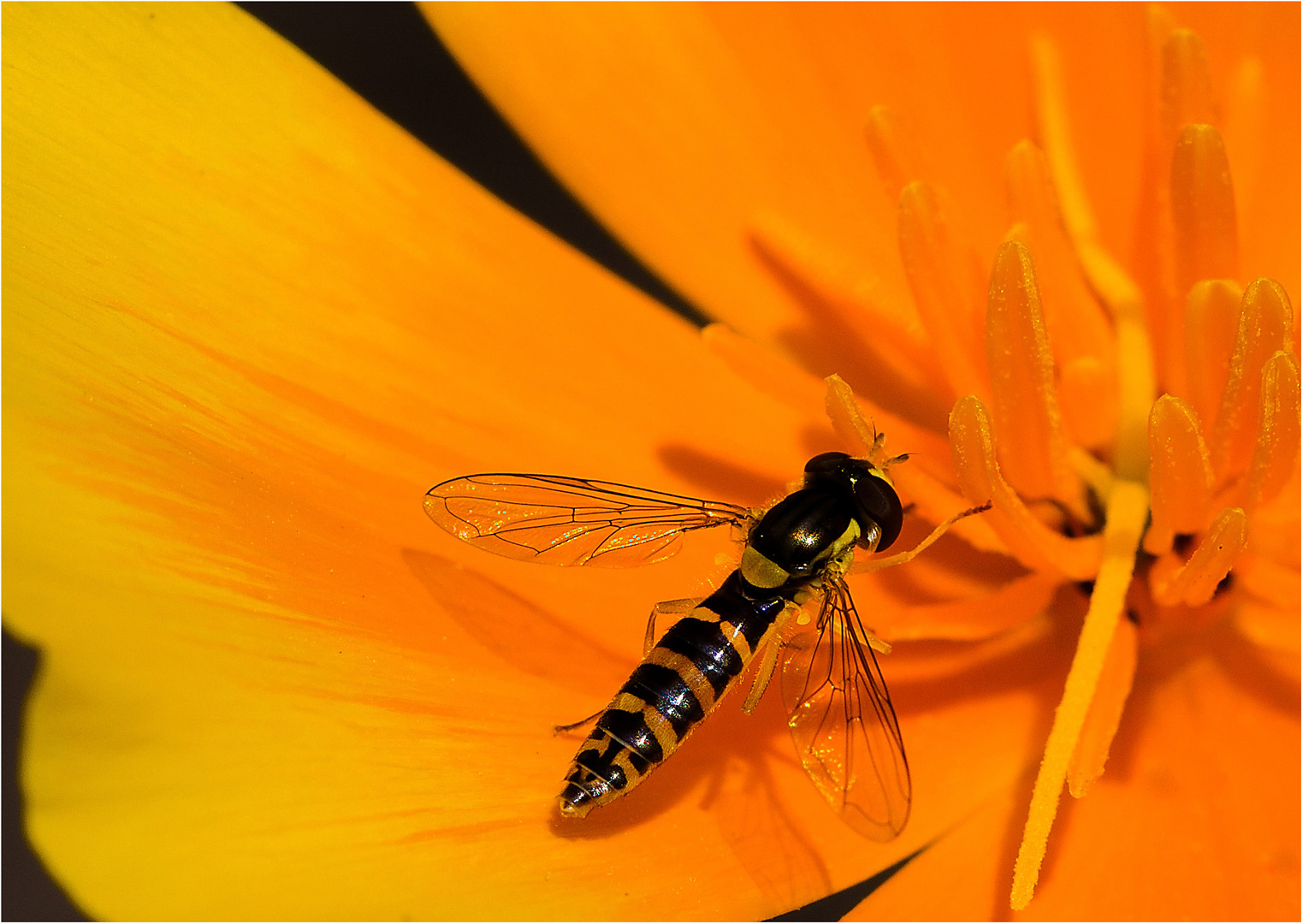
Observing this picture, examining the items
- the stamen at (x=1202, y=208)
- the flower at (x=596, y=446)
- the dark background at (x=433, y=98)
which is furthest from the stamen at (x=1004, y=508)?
the dark background at (x=433, y=98)

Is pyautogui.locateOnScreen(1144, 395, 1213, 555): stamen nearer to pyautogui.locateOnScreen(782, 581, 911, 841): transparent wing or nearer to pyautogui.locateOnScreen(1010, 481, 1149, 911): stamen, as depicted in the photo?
pyautogui.locateOnScreen(1010, 481, 1149, 911): stamen

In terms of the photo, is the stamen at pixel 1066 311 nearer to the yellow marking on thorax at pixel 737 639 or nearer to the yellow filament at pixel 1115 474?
the yellow filament at pixel 1115 474

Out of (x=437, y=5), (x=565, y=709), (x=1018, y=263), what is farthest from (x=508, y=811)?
(x=437, y=5)

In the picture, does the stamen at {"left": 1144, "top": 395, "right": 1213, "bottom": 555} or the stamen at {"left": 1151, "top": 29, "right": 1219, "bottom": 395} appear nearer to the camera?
the stamen at {"left": 1144, "top": 395, "right": 1213, "bottom": 555}

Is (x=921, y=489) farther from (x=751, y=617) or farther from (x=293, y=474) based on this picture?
(x=293, y=474)

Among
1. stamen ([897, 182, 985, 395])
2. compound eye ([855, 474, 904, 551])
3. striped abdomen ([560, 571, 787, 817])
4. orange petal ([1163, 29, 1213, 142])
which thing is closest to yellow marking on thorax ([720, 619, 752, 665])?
striped abdomen ([560, 571, 787, 817])

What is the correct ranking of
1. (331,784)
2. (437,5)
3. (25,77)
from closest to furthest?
1. (331,784)
2. (25,77)
3. (437,5)

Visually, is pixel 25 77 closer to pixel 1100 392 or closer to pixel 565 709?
pixel 565 709
